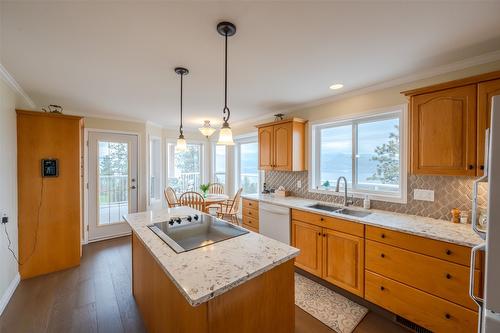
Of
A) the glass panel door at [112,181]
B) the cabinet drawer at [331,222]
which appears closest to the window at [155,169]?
the glass panel door at [112,181]

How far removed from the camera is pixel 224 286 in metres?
1.00

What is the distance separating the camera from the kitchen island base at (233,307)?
1074mm

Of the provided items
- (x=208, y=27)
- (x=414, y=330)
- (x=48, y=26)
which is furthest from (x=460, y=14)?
(x=48, y=26)

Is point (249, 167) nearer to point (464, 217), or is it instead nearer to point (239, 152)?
point (239, 152)

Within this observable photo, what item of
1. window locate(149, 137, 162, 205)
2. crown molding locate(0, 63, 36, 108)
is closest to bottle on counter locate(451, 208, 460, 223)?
crown molding locate(0, 63, 36, 108)

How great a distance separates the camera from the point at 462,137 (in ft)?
5.98

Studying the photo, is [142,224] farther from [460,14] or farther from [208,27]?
[460,14]

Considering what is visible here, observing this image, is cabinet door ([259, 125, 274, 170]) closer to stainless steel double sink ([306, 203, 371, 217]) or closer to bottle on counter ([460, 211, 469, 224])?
stainless steel double sink ([306, 203, 371, 217])

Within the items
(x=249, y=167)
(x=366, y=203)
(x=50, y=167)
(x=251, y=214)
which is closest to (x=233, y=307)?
(x=366, y=203)

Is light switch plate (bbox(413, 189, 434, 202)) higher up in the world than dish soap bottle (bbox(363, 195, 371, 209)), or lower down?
higher up

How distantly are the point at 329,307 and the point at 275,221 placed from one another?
1.20 meters

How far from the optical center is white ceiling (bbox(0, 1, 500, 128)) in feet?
4.44

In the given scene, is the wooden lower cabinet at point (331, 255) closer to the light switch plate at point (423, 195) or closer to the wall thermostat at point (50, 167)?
the light switch plate at point (423, 195)

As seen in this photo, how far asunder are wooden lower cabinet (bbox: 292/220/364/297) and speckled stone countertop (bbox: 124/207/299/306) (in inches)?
46.9
